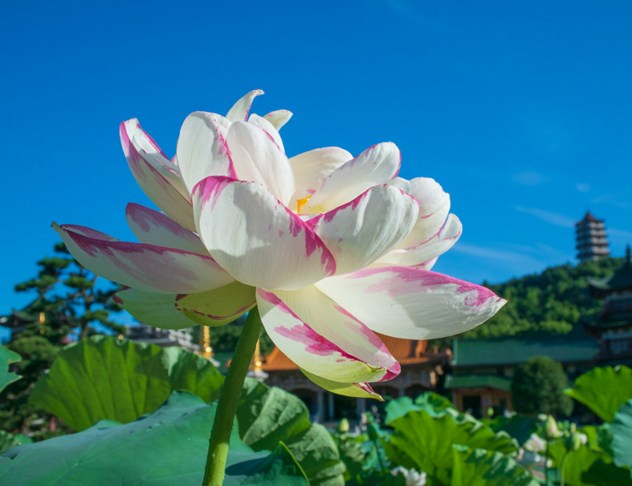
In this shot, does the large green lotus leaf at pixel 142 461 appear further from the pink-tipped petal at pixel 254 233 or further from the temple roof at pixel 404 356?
the temple roof at pixel 404 356

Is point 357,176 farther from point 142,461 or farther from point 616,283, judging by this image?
Answer: point 616,283

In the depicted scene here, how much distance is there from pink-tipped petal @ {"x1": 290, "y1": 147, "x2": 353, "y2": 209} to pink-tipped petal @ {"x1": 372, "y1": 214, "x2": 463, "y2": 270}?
0.07 metres

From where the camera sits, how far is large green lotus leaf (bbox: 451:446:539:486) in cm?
117

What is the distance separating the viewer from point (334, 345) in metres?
0.32

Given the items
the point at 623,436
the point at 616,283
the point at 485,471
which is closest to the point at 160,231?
the point at 485,471

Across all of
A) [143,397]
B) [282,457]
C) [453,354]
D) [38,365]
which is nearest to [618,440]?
[143,397]

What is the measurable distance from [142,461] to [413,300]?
0.24 meters

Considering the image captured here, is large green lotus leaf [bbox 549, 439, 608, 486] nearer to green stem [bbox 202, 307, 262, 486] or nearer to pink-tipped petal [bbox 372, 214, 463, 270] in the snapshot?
pink-tipped petal [bbox 372, 214, 463, 270]

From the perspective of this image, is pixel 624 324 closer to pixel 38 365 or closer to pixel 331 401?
pixel 331 401

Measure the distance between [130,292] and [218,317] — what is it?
0.08 meters

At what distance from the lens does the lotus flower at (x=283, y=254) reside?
318 millimetres

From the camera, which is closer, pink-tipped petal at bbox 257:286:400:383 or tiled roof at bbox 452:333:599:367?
pink-tipped petal at bbox 257:286:400:383

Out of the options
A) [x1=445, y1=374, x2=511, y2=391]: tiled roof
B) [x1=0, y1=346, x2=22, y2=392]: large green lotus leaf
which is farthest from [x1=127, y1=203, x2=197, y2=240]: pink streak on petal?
[x1=445, y1=374, x2=511, y2=391]: tiled roof

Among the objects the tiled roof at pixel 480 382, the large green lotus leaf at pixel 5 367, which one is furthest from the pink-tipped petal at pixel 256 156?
the tiled roof at pixel 480 382
